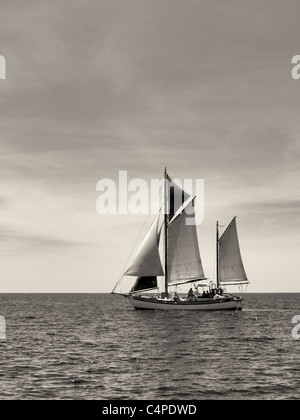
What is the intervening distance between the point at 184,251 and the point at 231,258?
995 centimetres

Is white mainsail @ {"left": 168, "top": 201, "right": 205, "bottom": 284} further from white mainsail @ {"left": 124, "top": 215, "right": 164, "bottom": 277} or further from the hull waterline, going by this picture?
the hull waterline

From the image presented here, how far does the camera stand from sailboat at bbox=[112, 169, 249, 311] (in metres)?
87.8

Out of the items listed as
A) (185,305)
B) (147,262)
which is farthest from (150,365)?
(185,305)

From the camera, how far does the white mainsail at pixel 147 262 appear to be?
86.9 m

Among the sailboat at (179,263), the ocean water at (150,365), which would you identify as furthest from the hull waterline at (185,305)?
the ocean water at (150,365)

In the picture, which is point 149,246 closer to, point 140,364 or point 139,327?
point 139,327

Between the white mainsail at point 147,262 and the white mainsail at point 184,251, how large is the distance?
356 centimetres

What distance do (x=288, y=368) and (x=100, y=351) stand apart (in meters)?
15.8

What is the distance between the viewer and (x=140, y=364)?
1399 inches

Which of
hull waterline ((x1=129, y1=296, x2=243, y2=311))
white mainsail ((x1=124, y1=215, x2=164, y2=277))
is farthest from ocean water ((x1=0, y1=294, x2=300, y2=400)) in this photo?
hull waterline ((x1=129, y1=296, x2=243, y2=311))

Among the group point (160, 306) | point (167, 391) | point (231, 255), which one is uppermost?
point (231, 255)
